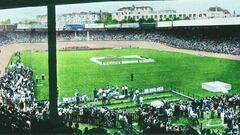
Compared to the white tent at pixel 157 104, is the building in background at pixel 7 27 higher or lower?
higher

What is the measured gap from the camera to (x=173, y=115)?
10.8ft

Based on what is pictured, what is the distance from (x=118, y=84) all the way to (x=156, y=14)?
0.65 meters

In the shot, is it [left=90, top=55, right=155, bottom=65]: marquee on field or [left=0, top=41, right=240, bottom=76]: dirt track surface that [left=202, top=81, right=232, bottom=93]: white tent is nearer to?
[left=0, top=41, right=240, bottom=76]: dirt track surface

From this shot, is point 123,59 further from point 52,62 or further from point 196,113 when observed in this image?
point 196,113

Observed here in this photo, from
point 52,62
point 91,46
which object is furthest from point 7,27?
point 91,46

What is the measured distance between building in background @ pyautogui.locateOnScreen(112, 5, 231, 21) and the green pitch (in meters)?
0.30

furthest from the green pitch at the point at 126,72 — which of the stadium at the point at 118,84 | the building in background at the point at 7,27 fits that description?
the building in background at the point at 7,27

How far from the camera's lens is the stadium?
3262mm

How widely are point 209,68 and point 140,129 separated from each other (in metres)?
0.77

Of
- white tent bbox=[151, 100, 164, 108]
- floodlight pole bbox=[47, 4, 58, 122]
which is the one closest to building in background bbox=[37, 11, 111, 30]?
floodlight pole bbox=[47, 4, 58, 122]

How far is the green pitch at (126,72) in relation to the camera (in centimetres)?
330

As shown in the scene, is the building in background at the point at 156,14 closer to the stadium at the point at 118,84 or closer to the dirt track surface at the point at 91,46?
the stadium at the point at 118,84

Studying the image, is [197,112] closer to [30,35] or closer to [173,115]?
[173,115]

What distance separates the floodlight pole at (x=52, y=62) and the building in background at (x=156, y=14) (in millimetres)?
502
